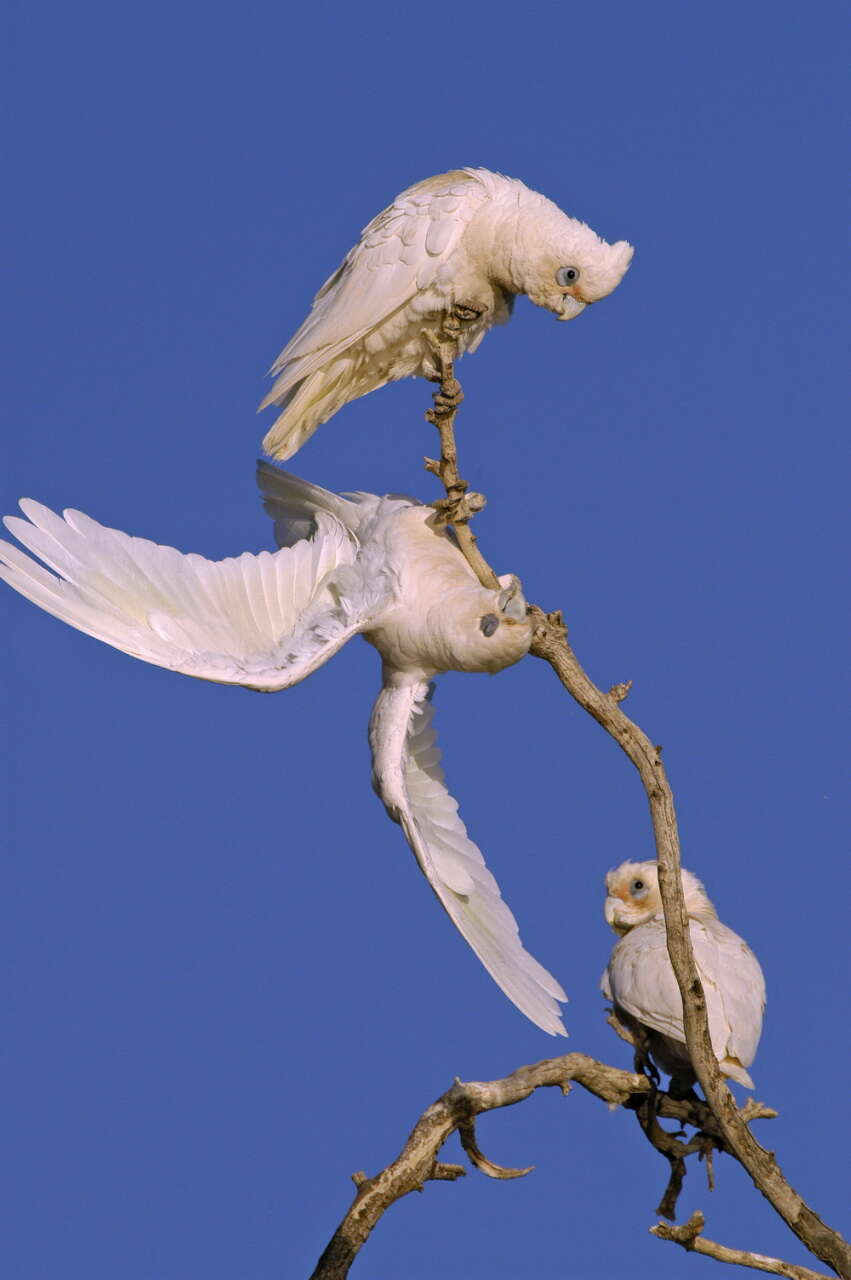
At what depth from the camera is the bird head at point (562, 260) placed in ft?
25.7

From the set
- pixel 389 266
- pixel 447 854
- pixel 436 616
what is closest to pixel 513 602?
pixel 436 616

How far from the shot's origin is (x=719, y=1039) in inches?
301

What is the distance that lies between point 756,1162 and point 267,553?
2.94 m

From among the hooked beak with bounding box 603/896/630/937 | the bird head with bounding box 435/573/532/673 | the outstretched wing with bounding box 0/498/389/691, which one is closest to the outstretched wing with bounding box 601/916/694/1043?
the hooked beak with bounding box 603/896/630/937

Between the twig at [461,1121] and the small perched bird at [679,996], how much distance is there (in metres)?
0.23

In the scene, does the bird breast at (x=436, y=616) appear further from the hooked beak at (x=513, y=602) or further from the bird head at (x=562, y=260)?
the bird head at (x=562, y=260)

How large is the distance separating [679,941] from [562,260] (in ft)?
8.86

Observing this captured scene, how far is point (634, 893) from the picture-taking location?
8.77m

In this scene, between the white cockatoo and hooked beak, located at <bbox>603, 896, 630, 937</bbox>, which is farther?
hooked beak, located at <bbox>603, 896, 630, 937</bbox>

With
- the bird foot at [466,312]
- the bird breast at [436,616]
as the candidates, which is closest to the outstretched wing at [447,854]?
the bird breast at [436,616]

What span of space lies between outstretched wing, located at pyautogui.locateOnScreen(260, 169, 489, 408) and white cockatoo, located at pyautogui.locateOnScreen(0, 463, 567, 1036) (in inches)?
22.6

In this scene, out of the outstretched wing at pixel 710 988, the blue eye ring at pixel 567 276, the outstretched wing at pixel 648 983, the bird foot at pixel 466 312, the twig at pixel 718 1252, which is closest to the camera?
the twig at pixel 718 1252

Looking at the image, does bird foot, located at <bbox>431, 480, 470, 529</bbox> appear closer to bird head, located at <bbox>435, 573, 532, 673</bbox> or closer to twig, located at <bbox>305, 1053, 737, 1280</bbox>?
bird head, located at <bbox>435, 573, 532, 673</bbox>

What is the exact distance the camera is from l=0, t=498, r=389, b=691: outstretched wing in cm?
715
